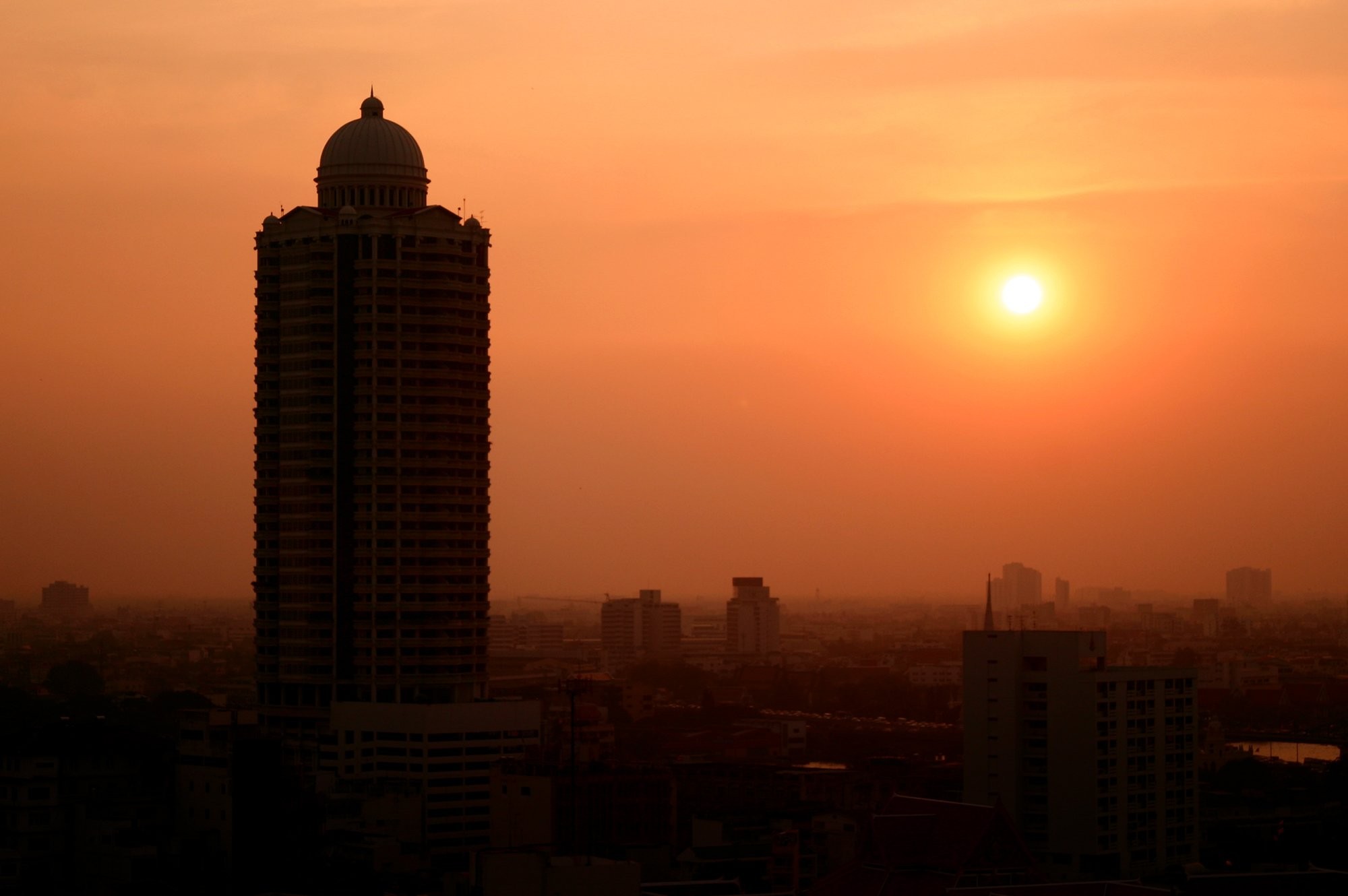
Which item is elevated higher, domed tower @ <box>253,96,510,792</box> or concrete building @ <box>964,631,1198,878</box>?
domed tower @ <box>253,96,510,792</box>

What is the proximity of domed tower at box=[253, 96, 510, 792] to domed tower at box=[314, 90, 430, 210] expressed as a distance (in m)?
1.06

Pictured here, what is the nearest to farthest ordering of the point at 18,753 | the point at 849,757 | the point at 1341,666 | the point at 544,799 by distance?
the point at 18,753
the point at 544,799
the point at 849,757
the point at 1341,666

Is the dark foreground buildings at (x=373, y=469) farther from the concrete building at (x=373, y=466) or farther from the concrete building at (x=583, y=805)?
the concrete building at (x=583, y=805)

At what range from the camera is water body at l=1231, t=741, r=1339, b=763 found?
366 feet

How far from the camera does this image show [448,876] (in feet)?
179

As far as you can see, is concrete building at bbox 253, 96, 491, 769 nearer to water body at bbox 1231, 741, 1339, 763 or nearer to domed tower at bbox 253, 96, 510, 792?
domed tower at bbox 253, 96, 510, 792

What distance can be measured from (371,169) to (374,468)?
10.6m

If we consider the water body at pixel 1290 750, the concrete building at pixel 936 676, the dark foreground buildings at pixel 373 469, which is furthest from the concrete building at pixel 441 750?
the concrete building at pixel 936 676

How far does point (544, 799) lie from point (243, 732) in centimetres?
860

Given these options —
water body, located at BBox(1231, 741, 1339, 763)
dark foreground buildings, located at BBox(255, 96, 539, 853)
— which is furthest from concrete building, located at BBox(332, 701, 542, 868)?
water body, located at BBox(1231, 741, 1339, 763)

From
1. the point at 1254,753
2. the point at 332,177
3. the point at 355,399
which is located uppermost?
the point at 332,177

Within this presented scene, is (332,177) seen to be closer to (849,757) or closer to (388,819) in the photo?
(388,819)

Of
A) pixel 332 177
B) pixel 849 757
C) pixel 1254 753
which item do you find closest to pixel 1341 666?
pixel 1254 753

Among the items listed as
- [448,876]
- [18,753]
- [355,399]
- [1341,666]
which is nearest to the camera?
[448,876]
